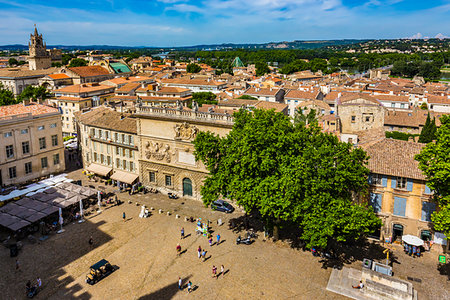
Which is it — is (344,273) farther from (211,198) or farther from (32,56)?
(32,56)

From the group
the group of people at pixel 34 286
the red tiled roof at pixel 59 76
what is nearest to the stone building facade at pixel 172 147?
the group of people at pixel 34 286

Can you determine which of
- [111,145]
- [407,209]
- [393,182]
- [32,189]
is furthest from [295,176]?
[32,189]

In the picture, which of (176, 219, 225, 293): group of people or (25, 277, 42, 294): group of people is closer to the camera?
(25, 277, 42, 294): group of people

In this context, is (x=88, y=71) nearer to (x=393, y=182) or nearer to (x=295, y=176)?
(x=295, y=176)

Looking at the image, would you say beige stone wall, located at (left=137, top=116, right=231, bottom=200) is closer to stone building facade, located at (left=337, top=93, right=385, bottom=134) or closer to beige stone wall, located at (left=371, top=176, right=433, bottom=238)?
beige stone wall, located at (left=371, top=176, right=433, bottom=238)

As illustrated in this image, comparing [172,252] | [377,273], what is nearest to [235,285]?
[172,252]

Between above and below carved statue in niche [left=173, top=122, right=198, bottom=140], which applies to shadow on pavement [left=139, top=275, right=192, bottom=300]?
below

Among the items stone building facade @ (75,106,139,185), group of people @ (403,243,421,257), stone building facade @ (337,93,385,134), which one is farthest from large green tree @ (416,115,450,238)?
stone building facade @ (337,93,385,134)

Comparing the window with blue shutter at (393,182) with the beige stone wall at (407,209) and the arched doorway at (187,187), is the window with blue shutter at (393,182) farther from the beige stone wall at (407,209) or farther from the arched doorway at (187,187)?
the arched doorway at (187,187)
